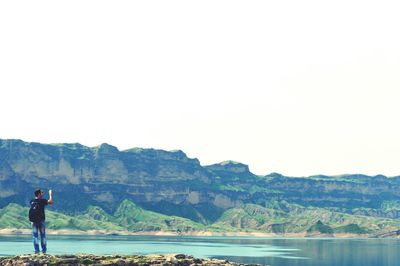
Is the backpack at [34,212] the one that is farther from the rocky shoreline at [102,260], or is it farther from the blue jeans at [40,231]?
the rocky shoreline at [102,260]

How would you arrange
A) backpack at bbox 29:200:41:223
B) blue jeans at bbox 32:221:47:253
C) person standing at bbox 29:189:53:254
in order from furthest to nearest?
blue jeans at bbox 32:221:47:253 → backpack at bbox 29:200:41:223 → person standing at bbox 29:189:53:254

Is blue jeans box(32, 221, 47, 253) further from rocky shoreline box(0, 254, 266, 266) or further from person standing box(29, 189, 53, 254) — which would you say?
rocky shoreline box(0, 254, 266, 266)

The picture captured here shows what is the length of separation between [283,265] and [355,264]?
2291cm

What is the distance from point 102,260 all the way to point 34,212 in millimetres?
10626

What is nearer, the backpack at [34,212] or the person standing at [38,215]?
the person standing at [38,215]

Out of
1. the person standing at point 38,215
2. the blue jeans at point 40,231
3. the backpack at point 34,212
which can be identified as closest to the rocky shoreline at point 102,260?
the blue jeans at point 40,231

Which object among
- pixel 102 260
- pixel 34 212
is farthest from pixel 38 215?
pixel 102 260

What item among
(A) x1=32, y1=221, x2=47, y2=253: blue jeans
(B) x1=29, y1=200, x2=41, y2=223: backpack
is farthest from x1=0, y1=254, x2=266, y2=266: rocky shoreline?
(B) x1=29, y1=200, x2=41, y2=223: backpack

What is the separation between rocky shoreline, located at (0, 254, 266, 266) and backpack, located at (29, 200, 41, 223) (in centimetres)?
597

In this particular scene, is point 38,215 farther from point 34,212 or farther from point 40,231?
point 40,231

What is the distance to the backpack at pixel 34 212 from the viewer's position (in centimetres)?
4697

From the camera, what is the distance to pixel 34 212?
47.2m

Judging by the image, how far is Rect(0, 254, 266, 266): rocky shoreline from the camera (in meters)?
52.6

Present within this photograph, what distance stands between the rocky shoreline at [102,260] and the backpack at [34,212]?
19.6 ft
